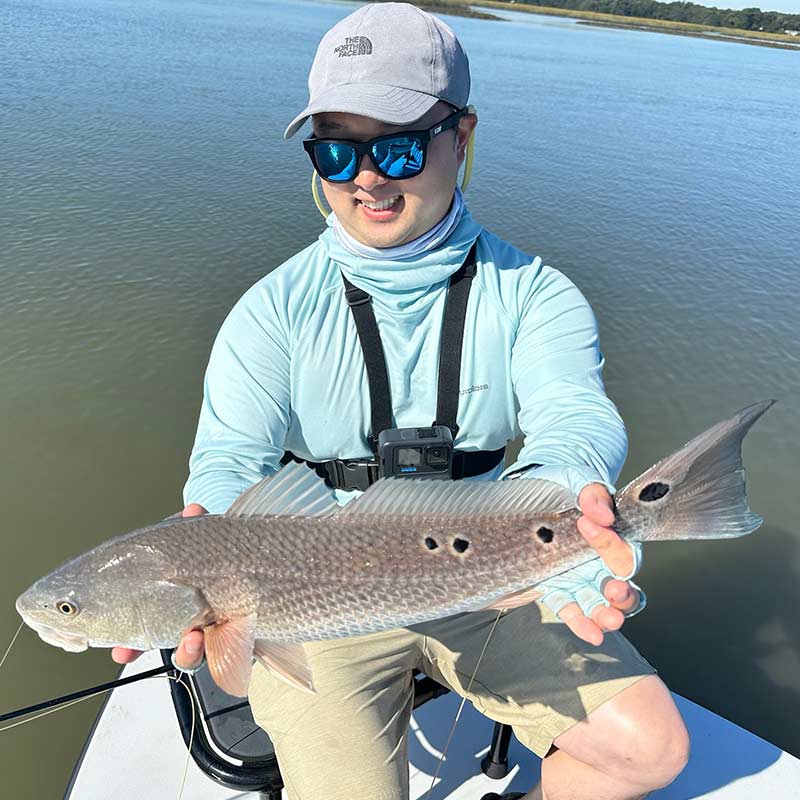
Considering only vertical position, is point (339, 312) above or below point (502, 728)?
above

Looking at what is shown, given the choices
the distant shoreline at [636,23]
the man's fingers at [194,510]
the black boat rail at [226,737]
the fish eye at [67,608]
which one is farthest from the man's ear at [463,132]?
the distant shoreline at [636,23]

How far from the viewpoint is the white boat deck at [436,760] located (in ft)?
10.7

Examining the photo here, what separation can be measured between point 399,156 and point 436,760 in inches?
124

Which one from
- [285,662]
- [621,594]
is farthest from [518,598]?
[285,662]

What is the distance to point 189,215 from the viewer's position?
39.9 feet

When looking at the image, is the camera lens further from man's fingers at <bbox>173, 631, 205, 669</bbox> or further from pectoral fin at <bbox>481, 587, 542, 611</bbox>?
man's fingers at <bbox>173, 631, 205, 669</bbox>

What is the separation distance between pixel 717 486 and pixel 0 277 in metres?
10.5

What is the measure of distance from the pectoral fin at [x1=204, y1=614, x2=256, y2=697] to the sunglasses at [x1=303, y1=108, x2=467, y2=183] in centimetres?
186

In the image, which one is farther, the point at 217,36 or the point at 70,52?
the point at 217,36

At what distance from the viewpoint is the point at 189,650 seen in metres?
2.22

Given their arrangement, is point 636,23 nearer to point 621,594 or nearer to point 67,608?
point 621,594

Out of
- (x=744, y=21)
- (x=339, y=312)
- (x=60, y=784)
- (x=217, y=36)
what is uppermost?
(x=744, y=21)

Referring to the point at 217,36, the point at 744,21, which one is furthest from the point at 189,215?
the point at 744,21

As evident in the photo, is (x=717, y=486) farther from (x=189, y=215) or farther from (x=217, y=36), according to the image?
(x=217, y=36)
